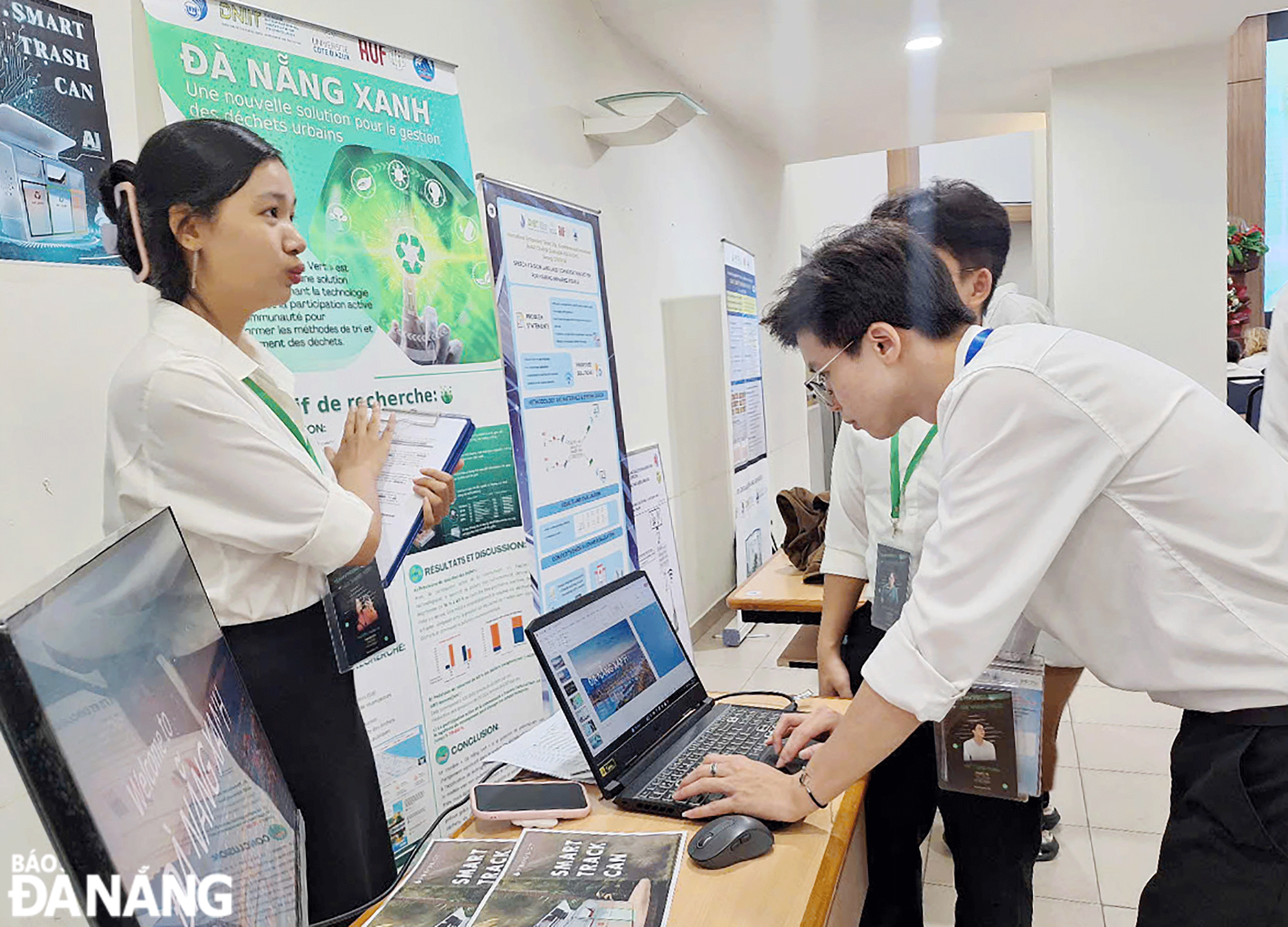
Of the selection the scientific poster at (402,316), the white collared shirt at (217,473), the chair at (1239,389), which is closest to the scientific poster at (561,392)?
the scientific poster at (402,316)

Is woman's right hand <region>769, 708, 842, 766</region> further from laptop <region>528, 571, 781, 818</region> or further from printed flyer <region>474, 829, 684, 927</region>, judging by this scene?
printed flyer <region>474, 829, 684, 927</region>

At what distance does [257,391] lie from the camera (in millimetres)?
1431

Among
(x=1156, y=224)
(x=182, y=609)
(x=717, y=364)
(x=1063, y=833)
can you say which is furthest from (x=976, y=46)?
(x=182, y=609)

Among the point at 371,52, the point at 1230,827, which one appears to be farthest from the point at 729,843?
the point at 371,52

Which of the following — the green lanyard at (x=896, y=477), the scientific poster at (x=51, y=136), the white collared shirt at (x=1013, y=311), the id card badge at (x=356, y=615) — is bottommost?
the id card badge at (x=356, y=615)

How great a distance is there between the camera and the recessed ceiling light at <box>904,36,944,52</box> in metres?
4.32

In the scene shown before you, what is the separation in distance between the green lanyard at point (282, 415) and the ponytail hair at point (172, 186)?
169 mm

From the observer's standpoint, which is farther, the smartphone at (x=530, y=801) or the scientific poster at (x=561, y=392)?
the scientific poster at (x=561, y=392)

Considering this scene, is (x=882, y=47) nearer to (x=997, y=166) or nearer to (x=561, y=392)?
(x=561, y=392)

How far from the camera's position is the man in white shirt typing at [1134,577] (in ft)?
3.59

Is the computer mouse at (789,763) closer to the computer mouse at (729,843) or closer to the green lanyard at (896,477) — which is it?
the computer mouse at (729,843)

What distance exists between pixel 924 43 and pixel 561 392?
271 cm

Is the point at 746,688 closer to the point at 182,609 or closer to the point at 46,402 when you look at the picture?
the point at 46,402

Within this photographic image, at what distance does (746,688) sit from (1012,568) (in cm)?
319
